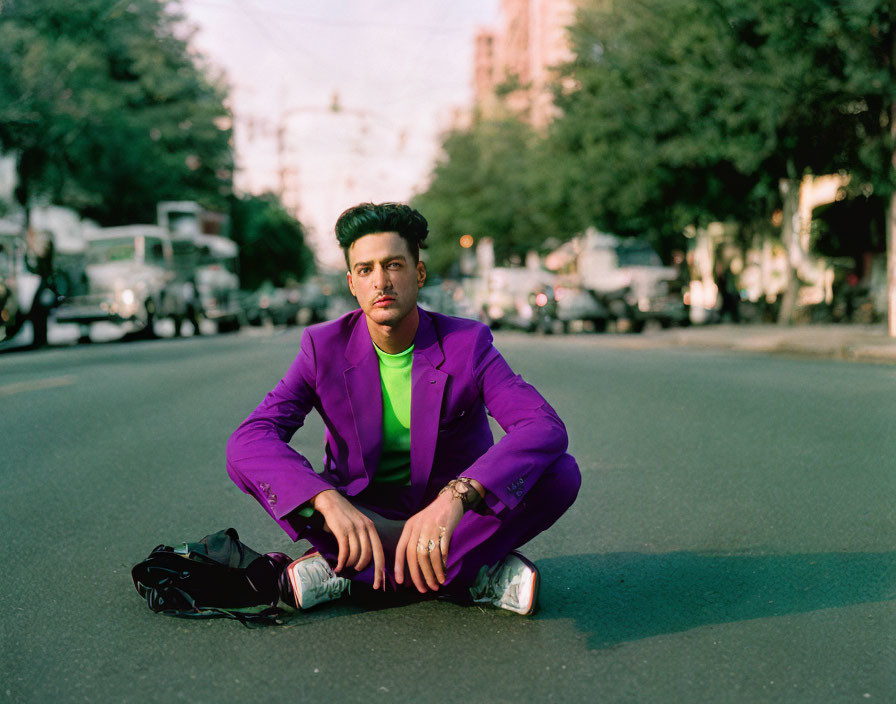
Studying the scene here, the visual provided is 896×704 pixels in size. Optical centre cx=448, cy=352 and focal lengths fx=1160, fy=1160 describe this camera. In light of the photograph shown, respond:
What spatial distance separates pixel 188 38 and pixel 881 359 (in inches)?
2013

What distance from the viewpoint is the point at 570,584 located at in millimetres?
4578

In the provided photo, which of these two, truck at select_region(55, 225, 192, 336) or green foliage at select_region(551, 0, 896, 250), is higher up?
green foliage at select_region(551, 0, 896, 250)

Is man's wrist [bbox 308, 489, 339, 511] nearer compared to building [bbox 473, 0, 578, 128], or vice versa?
man's wrist [bbox 308, 489, 339, 511]

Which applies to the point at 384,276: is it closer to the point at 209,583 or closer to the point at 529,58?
the point at 209,583

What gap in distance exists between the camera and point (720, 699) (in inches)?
129

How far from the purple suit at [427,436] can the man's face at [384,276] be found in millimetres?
175

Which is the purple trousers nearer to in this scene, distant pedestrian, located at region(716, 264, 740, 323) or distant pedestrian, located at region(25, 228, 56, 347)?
distant pedestrian, located at region(25, 228, 56, 347)

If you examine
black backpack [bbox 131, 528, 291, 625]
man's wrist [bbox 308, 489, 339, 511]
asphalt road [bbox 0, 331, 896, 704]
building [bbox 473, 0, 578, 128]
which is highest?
building [bbox 473, 0, 578, 128]

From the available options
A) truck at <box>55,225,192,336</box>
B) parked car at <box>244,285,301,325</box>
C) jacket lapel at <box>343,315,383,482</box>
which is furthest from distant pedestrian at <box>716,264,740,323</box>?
jacket lapel at <box>343,315,383,482</box>

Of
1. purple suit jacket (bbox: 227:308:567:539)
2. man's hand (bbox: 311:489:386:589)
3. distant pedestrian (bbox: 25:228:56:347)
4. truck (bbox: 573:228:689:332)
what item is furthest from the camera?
truck (bbox: 573:228:689:332)

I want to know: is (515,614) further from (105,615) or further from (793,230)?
(793,230)

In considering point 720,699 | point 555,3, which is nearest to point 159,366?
point 720,699

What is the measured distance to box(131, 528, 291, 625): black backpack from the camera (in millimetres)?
4090

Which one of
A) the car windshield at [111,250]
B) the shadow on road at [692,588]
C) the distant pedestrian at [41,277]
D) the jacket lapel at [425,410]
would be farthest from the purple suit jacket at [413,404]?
the car windshield at [111,250]
